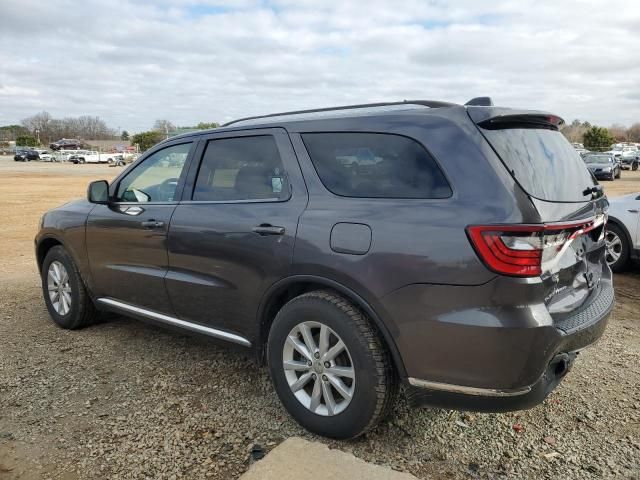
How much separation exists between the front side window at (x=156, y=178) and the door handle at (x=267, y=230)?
100cm

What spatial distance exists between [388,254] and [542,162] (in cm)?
97

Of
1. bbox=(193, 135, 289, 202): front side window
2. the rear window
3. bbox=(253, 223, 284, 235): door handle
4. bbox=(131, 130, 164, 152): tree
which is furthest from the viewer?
bbox=(131, 130, 164, 152): tree

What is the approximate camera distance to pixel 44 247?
512 cm

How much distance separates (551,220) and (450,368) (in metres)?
0.83

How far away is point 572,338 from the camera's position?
102 inches

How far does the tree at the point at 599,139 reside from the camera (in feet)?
186

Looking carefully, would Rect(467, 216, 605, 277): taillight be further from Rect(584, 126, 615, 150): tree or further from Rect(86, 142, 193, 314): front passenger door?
Rect(584, 126, 615, 150): tree

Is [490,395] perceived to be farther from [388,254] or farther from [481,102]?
[481,102]

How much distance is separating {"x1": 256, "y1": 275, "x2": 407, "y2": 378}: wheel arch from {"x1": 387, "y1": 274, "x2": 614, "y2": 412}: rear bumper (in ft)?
0.26

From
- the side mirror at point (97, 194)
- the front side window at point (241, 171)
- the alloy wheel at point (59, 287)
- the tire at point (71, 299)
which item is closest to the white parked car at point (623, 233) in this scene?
the front side window at point (241, 171)

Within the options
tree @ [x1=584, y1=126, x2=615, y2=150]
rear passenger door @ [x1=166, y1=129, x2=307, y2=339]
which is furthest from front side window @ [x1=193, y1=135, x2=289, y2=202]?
tree @ [x1=584, y1=126, x2=615, y2=150]

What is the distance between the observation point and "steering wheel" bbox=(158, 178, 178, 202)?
155 inches

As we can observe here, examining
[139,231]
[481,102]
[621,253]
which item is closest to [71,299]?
[139,231]

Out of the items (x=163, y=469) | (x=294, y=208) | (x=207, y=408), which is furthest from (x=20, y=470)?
(x=294, y=208)
